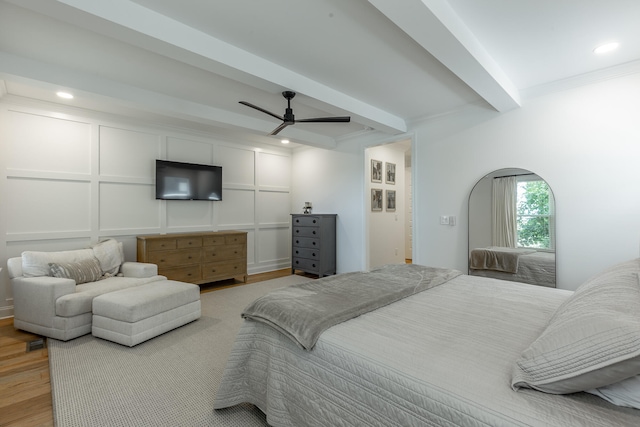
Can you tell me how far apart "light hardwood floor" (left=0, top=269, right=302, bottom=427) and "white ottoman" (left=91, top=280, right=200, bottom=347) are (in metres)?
0.46

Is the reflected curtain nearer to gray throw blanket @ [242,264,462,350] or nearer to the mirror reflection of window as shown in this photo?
the mirror reflection of window

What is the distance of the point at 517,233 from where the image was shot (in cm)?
345

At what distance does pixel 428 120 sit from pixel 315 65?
212cm

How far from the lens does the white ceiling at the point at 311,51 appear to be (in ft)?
6.53

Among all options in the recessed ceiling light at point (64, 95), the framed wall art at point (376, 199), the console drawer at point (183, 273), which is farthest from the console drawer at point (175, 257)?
the framed wall art at point (376, 199)

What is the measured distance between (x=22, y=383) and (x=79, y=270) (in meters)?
1.33

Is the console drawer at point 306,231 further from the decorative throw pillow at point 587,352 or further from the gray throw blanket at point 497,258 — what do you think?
the decorative throw pillow at point 587,352

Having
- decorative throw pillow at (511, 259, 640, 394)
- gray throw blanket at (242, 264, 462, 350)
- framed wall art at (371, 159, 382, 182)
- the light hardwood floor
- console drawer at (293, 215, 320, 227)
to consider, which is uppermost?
framed wall art at (371, 159, 382, 182)

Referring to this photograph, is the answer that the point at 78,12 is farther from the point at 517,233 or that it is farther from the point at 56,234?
the point at 517,233

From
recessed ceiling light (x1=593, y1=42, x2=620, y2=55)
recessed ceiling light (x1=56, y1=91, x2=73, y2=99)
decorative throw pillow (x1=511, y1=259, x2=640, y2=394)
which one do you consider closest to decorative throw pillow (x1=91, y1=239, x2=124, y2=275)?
recessed ceiling light (x1=56, y1=91, x2=73, y2=99)

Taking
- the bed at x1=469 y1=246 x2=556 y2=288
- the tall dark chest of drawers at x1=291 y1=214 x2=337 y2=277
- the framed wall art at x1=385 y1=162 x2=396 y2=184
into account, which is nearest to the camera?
the bed at x1=469 y1=246 x2=556 y2=288

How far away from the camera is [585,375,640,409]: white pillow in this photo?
87cm

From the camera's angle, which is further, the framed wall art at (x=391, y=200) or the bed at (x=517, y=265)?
the framed wall art at (x=391, y=200)

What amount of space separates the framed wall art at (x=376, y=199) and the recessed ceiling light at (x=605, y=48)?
330 centimetres
